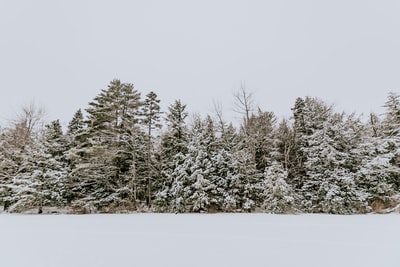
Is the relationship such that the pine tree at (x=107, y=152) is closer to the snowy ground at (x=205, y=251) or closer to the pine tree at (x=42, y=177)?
the pine tree at (x=42, y=177)

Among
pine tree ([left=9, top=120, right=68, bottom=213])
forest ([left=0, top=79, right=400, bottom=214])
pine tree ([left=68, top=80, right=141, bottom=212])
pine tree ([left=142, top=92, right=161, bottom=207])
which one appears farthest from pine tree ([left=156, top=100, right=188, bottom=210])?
pine tree ([left=9, top=120, right=68, bottom=213])

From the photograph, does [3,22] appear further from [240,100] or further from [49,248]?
[49,248]

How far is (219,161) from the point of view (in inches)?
521

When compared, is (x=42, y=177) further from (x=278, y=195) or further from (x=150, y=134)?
(x=278, y=195)

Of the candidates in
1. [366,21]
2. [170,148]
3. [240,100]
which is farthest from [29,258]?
[366,21]

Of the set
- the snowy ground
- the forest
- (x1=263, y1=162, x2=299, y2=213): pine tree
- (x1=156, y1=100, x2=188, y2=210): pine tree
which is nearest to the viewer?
the snowy ground

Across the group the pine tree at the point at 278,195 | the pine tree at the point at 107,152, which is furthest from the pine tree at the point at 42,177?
the pine tree at the point at 278,195

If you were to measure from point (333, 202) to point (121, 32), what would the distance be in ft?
581

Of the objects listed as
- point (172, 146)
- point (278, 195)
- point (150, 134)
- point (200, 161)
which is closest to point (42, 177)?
point (150, 134)

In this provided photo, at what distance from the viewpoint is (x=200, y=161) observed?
42.7ft

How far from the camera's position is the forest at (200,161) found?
39.6ft

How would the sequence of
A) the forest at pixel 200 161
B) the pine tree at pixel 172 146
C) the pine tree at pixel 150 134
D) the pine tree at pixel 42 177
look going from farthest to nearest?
the pine tree at pixel 150 134 < the pine tree at pixel 172 146 < the pine tree at pixel 42 177 < the forest at pixel 200 161

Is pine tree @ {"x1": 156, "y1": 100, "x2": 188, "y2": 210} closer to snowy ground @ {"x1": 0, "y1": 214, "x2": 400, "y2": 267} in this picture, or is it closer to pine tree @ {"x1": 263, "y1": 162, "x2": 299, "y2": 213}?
pine tree @ {"x1": 263, "y1": 162, "x2": 299, "y2": 213}

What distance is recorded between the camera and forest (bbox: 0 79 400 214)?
1207cm
